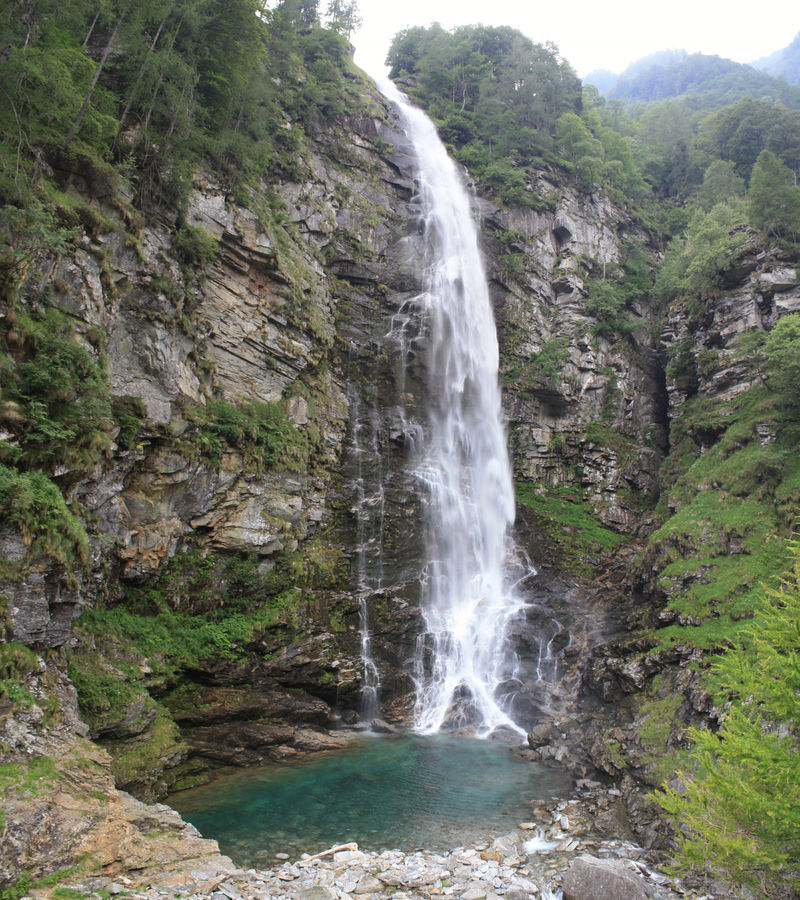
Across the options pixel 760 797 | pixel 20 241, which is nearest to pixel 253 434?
pixel 20 241

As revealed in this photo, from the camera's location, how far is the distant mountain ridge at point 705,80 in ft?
172

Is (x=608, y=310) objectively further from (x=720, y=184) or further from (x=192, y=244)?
(x=192, y=244)

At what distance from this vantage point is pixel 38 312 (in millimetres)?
10477

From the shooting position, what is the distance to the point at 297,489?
17.7 meters

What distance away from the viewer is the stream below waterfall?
9.48 metres

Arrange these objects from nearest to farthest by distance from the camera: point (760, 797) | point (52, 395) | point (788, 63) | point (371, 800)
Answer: point (760, 797), point (52, 395), point (371, 800), point (788, 63)

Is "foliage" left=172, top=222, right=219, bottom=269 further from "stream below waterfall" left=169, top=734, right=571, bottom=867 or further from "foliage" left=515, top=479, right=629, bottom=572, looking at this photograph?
"foliage" left=515, top=479, right=629, bottom=572

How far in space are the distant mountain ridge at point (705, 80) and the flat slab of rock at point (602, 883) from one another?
51129 mm

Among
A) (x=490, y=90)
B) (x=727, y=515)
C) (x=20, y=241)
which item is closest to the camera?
(x=20, y=241)

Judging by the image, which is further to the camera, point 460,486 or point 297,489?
point 460,486

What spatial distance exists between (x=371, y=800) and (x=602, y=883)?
16.9 feet

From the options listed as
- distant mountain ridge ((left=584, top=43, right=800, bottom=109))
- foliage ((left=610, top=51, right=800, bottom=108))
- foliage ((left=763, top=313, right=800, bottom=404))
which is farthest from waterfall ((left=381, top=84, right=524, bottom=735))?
foliage ((left=610, top=51, right=800, bottom=108))

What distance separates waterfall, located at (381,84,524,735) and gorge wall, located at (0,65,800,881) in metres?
0.89

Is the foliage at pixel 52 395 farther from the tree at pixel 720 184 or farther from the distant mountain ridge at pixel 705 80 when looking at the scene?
the distant mountain ridge at pixel 705 80
